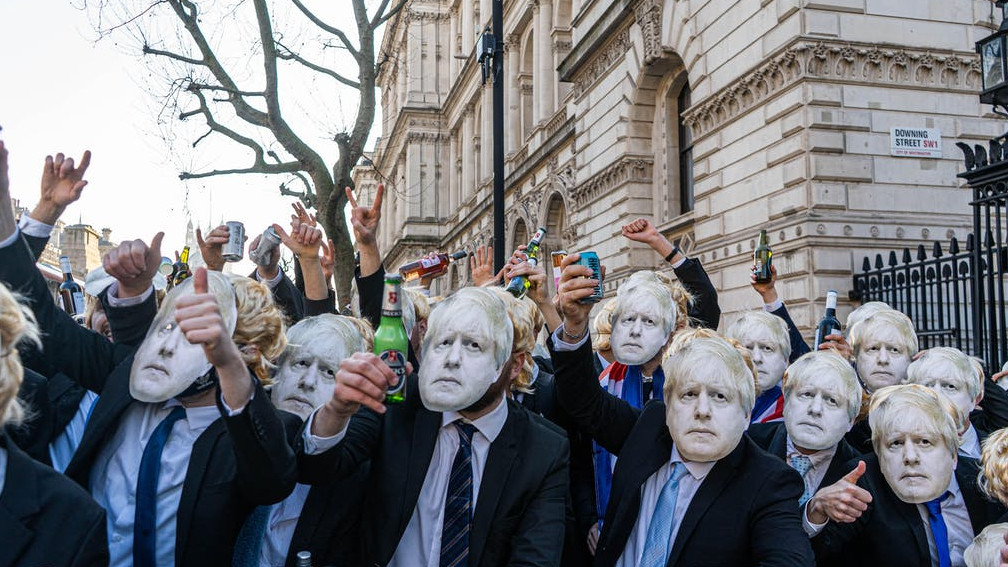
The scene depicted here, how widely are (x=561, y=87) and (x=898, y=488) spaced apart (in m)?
22.8

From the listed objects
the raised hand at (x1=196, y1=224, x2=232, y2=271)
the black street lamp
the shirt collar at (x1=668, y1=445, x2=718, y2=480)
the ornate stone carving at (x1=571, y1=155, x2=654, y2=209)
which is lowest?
the shirt collar at (x1=668, y1=445, x2=718, y2=480)

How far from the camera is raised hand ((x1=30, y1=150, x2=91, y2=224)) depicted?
136 inches

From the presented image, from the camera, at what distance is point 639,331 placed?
4.18m

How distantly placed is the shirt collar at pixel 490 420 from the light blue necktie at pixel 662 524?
0.66 m

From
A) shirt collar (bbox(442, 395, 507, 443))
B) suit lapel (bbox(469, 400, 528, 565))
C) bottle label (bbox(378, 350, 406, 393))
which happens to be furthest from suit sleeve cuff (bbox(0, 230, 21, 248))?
suit lapel (bbox(469, 400, 528, 565))

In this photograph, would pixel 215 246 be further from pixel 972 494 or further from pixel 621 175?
pixel 621 175

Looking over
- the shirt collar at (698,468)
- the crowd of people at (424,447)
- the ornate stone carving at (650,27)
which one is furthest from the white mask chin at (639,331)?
the ornate stone carving at (650,27)

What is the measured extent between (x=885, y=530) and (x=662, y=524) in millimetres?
1035

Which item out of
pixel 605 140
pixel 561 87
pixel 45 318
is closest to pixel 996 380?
pixel 45 318

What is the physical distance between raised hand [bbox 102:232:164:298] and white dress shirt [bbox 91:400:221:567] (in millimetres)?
610

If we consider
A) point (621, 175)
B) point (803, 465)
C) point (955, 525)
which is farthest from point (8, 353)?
point (621, 175)

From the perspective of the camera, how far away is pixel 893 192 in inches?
439

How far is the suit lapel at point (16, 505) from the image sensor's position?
6.88 ft

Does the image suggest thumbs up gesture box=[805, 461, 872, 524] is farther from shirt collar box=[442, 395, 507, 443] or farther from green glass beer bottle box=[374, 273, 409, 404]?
green glass beer bottle box=[374, 273, 409, 404]
